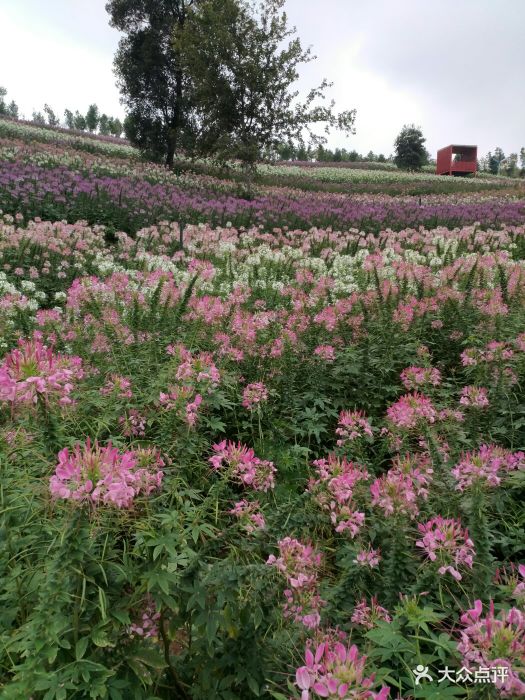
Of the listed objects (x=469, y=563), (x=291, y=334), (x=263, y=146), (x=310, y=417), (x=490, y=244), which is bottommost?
(x=310, y=417)

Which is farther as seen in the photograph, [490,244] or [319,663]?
[490,244]

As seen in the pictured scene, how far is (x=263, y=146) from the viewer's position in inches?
616

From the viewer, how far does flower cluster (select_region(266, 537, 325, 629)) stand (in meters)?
1.47

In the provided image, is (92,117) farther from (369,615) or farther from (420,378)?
(369,615)

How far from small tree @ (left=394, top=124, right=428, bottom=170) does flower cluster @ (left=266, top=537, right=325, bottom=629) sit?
50.0m

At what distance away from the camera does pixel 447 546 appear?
5.09 feet

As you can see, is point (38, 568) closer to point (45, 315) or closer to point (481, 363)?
point (45, 315)

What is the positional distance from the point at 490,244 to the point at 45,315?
21.7 feet

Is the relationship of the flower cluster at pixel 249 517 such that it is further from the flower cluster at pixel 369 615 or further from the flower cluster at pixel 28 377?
the flower cluster at pixel 28 377

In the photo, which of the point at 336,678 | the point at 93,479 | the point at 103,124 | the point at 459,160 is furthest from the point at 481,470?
the point at 103,124

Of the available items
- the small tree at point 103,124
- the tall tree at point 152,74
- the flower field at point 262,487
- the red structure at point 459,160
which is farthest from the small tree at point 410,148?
the flower field at point 262,487

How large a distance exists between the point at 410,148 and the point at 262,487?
1963 inches

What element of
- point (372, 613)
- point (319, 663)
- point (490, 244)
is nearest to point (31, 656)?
point (319, 663)

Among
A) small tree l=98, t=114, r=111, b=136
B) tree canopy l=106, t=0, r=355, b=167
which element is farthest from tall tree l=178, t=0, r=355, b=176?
small tree l=98, t=114, r=111, b=136
